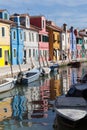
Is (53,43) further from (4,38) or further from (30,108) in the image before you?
(30,108)

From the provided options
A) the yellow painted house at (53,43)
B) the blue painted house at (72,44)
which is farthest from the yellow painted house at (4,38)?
the blue painted house at (72,44)

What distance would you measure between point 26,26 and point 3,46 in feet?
29.9

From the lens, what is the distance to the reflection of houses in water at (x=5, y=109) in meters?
21.5

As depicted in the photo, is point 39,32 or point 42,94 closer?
point 42,94

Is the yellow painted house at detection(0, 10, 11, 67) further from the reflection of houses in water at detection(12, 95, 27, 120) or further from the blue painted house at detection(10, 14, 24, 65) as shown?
the reflection of houses in water at detection(12, 95, 27, 120)

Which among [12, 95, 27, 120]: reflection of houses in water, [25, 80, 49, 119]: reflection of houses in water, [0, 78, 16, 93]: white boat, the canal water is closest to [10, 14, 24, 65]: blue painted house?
[25, 80, 49, 119]: reflection of houses in water

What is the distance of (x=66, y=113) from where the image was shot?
16641 mm

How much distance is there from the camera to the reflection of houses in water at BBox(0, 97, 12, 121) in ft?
70.5

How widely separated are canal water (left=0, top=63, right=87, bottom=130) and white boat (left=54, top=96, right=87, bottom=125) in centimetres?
58

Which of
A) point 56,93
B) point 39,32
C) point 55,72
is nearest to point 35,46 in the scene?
point 39,32

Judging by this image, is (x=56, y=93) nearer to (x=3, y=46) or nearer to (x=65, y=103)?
(x=65, y=103)

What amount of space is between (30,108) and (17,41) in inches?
1024

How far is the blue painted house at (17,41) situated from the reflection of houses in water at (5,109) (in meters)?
20.9

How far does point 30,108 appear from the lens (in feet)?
77.1
